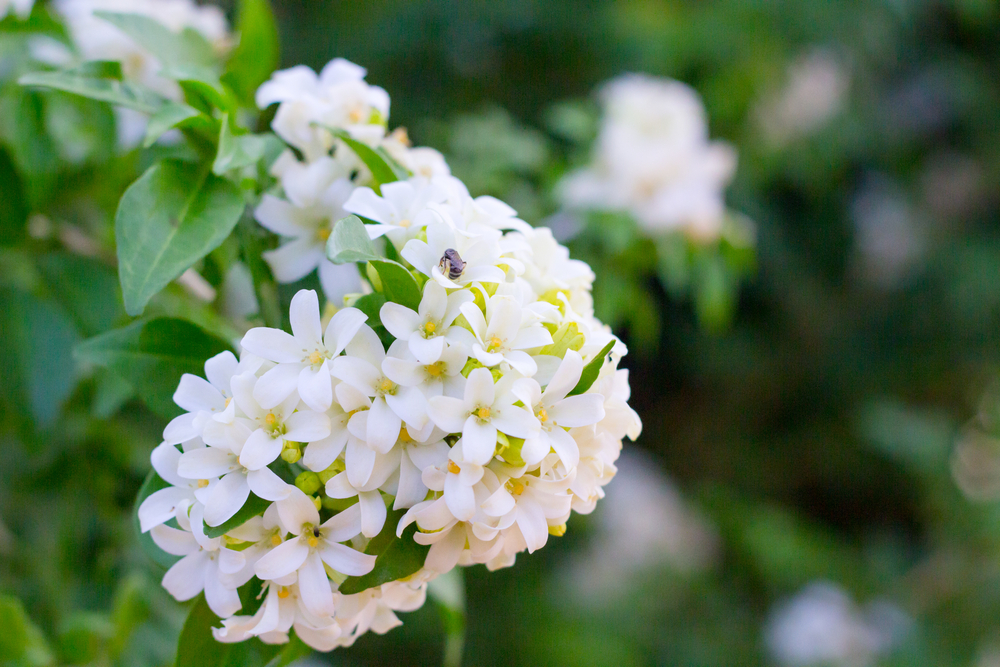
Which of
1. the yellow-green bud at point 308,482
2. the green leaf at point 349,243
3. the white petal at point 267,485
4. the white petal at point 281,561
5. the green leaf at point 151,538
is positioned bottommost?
the green leaf at point 151,538

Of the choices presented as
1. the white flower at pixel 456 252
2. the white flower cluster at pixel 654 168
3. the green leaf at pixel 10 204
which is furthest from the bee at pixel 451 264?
the white flower cluster at pixel 654 168

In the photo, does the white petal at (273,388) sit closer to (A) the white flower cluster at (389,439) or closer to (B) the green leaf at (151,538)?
(A) the white flower cluster at (389,439)

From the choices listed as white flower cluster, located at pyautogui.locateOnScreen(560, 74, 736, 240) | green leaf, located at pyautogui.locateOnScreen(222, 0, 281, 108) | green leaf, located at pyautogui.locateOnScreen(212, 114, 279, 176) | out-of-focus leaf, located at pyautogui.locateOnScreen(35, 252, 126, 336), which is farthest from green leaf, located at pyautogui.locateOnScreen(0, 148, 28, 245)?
white flower cluster, located at pyautogui.locateOnScreen(560, 74, 736, 240)

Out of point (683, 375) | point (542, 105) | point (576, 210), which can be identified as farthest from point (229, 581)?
point (683, 375)

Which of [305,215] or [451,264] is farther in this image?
[305,215]

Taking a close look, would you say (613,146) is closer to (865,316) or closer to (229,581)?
(229,581)

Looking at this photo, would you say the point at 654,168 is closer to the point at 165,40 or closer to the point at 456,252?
the point at 165,40

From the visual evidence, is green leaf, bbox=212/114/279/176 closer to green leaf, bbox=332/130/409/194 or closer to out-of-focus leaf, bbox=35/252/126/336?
green leaf, bbox=332/130/409/194

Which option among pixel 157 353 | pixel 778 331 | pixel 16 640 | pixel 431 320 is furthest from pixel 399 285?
pixel 778 331

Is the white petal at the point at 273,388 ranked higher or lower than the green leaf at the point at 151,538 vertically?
higher
